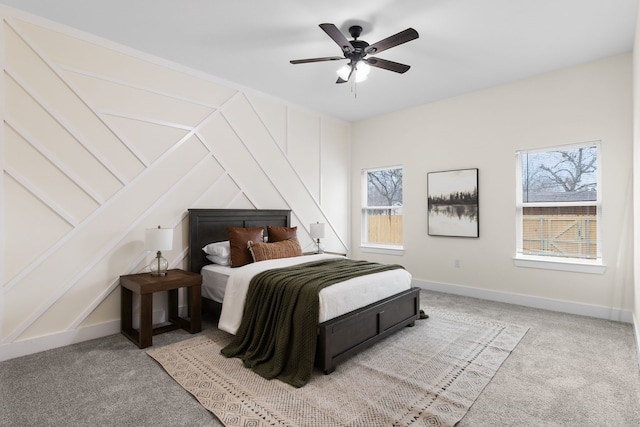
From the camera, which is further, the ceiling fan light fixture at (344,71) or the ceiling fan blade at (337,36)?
the ceiling fan light fixture at (344,71)

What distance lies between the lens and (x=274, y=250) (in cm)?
390

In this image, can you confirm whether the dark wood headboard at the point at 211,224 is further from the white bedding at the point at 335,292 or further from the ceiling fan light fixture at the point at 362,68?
the ceiling fan light fixture at the point at 362,68

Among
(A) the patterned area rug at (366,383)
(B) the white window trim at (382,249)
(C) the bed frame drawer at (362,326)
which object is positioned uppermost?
(B) the white window trim at (382,249)

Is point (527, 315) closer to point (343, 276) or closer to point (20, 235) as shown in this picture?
point (343, 276)

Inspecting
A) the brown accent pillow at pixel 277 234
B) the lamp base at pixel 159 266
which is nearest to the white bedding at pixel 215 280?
the lamp base at pixel 159 266

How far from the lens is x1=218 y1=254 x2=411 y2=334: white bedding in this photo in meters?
2.63

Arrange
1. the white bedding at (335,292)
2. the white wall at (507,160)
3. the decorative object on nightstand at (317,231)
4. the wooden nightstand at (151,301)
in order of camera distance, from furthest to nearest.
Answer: the decorative object on nightstand at (317,231)
the white wall at (507,160)
the wooden nightstand at (151,301)
the white bedding at (335,292)

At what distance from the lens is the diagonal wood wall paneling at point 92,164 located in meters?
2.78

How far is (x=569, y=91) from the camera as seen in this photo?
12.9 ft

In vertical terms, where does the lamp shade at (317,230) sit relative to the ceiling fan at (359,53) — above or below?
below

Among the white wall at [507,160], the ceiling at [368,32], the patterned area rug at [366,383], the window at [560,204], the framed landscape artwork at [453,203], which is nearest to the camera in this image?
the patterned area rug at [366,383]

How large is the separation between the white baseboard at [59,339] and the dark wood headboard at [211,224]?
0.84 m

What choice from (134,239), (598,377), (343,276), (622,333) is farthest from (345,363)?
(622,333)

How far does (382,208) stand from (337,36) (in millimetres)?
3545
